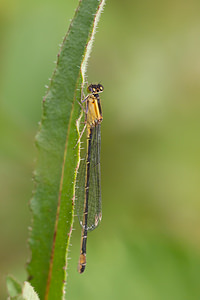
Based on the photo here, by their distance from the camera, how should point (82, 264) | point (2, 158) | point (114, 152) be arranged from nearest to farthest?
point (82, 264) < point (2, 158) < point (114, 152)

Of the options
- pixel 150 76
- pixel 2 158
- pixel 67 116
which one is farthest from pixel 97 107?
pixel 150 76

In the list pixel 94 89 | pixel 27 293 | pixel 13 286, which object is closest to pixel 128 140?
pixel 94 89

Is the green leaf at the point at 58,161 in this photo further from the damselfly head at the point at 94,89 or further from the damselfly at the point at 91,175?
the damselfly head at the point at 94,89

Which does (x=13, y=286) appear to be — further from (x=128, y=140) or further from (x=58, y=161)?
(x=128, y=140)

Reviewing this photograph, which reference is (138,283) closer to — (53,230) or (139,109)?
(53,230)

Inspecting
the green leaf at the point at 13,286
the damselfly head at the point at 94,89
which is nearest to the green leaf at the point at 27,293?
the green leaf at the point at 13,286

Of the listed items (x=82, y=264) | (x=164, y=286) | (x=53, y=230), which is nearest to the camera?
(x=53, y=230)
